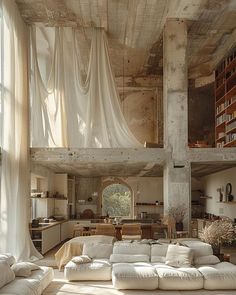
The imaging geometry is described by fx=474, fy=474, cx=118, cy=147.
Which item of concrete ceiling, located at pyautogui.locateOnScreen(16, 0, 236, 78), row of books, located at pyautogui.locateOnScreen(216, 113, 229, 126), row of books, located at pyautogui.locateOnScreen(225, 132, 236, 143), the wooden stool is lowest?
the wooden stool

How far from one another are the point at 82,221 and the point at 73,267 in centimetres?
902

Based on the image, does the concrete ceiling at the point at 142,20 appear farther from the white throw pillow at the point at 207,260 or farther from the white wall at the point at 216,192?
the white throw pillow at the point at 207,260

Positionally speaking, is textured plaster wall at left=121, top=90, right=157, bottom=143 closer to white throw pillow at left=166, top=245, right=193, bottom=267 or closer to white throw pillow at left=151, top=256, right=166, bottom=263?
white throw pillow at left=151, top=256, right=166, bottom=263

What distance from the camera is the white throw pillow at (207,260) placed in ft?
29.7

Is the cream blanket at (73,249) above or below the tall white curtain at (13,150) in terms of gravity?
below

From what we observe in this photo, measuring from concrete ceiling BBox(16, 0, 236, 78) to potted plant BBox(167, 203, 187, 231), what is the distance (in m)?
5.19

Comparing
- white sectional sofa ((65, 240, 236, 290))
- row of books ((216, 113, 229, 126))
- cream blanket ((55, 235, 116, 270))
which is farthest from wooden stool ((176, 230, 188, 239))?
row of books ((216, 113, 229, 126))

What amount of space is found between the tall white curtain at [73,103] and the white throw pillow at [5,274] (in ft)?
19.4

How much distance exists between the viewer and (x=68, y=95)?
1348cm

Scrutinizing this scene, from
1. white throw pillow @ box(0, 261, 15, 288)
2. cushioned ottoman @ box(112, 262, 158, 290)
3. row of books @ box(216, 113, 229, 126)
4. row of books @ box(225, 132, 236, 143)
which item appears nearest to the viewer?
white throw pillow @ box(0, 261, 15, 288)

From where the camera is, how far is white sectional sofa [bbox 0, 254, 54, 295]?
692 centimetres

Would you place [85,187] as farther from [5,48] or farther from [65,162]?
[5,48]

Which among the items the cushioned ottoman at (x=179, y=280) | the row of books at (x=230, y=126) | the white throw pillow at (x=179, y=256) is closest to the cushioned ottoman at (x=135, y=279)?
the cushioned ottoman at (x=179, y=280)

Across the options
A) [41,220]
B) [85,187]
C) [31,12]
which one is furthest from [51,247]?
[31,12]
